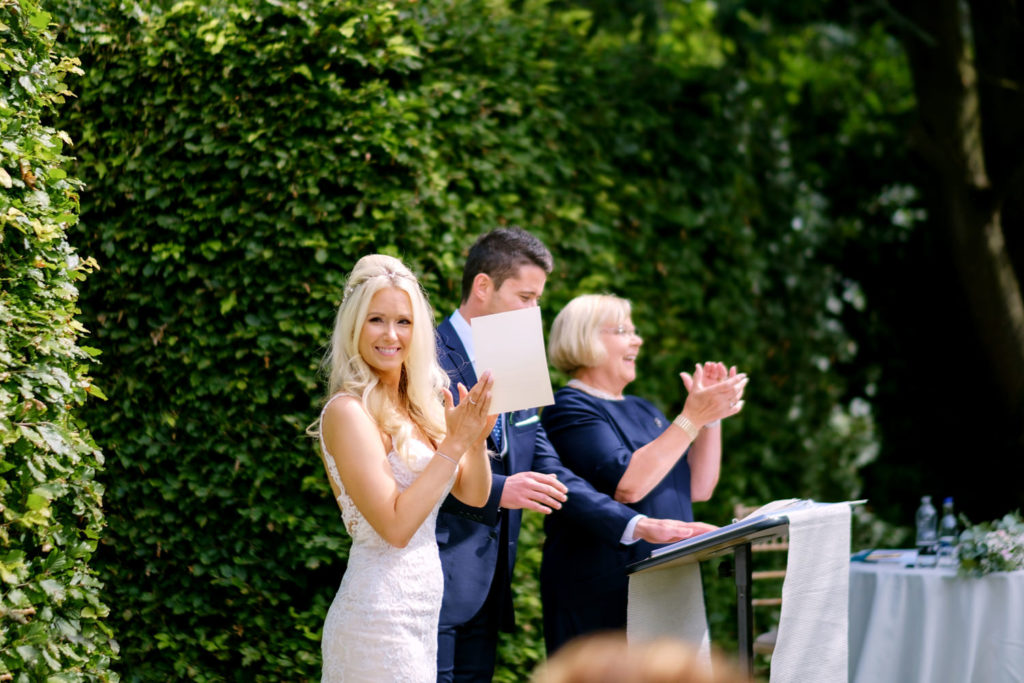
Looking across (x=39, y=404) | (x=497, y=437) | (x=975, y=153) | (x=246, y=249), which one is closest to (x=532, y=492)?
(x=497, y=437)

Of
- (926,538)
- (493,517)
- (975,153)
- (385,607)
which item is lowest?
(926,538)

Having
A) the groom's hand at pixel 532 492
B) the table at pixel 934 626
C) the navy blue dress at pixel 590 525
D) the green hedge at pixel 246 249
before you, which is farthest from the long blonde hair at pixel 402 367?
the table at pixel 934 626

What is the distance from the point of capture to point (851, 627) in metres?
4.12

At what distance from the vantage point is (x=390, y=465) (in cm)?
262

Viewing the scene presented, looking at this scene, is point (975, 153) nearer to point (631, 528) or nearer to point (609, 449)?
point (609, 449)

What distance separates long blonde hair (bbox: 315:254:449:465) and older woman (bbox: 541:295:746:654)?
2.48ft

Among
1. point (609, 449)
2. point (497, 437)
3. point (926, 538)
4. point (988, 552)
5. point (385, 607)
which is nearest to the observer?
point (385, 607)

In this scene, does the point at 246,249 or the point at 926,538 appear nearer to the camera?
the point at 246,249

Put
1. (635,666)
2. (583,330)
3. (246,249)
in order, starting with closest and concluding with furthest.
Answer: (635,666) → (583,330) → (246,249)

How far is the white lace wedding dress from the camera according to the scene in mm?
2504

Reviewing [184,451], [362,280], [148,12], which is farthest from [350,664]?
[148,12]

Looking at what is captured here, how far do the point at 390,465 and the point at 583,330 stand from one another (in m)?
1.14

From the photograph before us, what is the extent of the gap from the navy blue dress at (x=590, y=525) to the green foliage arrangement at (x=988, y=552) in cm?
104

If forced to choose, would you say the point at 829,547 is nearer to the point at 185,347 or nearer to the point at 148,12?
the point at 185,347
